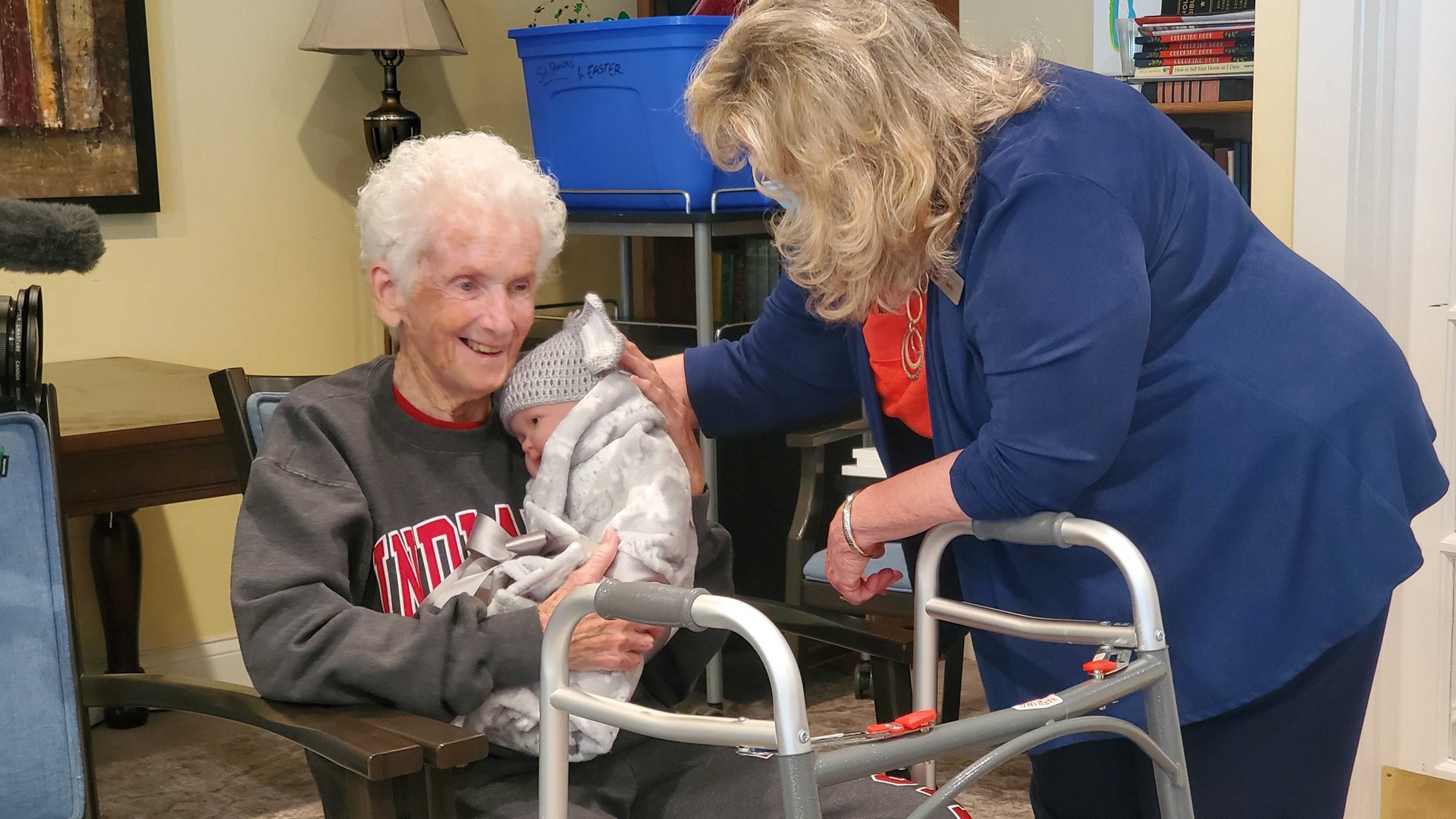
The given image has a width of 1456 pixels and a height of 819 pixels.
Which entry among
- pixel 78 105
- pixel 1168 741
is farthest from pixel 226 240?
pixel 1168 741

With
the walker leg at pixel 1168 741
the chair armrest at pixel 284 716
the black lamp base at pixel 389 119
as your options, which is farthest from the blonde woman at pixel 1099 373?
the black lamp base at pixel 389 119

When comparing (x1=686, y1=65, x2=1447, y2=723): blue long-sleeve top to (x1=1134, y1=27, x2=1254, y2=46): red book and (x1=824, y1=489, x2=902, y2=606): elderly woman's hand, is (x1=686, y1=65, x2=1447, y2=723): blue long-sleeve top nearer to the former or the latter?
(x1=824, y1=489, x2=902, y2=606): elderly woman's hand

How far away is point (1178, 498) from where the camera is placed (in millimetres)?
1317

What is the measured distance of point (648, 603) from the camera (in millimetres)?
1031

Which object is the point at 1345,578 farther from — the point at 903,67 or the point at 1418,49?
the point at 1418,49

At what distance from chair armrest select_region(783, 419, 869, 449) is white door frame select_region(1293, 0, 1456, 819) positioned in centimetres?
89

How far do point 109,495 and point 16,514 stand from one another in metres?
0.86

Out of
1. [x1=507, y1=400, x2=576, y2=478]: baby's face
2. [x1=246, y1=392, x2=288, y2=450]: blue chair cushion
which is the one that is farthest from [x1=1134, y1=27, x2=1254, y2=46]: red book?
[x1=246, y1=392, x2=288, y2=450]: blue chair cushion

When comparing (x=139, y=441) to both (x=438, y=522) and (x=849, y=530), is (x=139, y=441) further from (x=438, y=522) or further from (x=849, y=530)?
(x=849, y=530)

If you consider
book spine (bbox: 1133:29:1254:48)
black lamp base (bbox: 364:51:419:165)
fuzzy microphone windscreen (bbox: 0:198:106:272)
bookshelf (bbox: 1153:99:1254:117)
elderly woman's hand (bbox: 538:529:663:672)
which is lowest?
elderly woman's hand (bbox: 538:529:663:672)

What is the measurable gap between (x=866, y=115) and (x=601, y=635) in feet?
1.96

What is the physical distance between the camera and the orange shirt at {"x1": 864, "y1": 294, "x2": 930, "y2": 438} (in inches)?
57.1

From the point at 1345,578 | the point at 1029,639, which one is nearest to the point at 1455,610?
the point at 1345,578

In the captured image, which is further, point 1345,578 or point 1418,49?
point 1418,49
